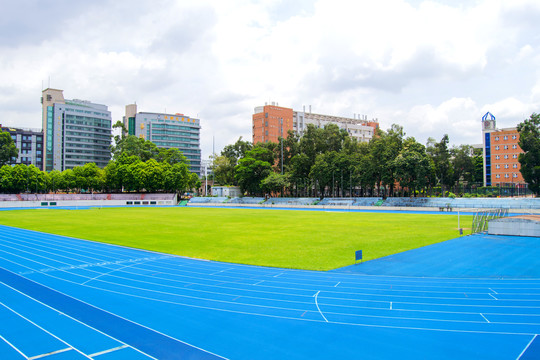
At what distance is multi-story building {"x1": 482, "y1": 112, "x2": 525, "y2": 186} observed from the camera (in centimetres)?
7400

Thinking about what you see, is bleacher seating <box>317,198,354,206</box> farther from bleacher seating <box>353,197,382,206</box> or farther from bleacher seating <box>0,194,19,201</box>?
bleacher seating <box>0,194,19,201</box>

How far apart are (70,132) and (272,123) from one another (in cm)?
6420

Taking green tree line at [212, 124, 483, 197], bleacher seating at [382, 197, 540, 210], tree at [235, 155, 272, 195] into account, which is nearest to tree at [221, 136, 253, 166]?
green tree line at [212, 124, 483, 197]

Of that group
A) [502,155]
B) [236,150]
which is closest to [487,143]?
[502,155]

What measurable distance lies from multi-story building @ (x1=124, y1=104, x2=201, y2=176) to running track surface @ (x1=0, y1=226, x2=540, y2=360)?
117 meters

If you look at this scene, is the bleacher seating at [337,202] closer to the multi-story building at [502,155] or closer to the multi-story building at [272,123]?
the multi-story building at [502,155]

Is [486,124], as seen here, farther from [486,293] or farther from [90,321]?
[90,321]

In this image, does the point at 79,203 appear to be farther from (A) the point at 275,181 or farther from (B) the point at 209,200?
(A) the point at 275,181

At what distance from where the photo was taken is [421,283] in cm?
1096

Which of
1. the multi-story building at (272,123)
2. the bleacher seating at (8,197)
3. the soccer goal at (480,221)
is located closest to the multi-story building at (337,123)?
the multi-story building at (272,123)

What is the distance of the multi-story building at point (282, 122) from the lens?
337ft

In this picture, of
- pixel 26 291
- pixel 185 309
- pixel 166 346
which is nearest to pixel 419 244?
pixel 185 309

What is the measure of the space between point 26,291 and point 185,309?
5.47 m

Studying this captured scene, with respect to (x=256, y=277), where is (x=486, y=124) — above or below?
above
